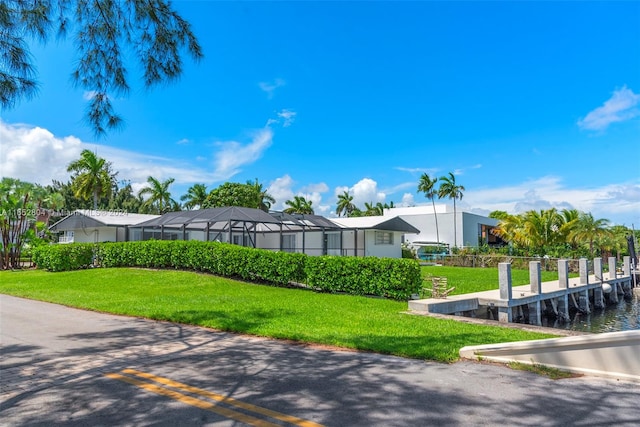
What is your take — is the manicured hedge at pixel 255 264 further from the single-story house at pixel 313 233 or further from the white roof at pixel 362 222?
the white roof at pixel 362 222

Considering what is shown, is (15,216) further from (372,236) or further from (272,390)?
(272,390)

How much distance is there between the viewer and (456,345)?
7.52 m

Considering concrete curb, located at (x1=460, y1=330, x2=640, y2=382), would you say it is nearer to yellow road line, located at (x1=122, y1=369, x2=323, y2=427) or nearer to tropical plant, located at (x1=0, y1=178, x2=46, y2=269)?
yellow road line, located at (x1=122, y1=369, x2=323, y2=427)

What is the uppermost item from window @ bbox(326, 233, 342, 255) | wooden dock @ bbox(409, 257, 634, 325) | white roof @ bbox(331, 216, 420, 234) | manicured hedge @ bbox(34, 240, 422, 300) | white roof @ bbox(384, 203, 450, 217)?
white roof @ bbox(384, 203, 450, 217)

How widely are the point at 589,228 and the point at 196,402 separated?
1488 inches

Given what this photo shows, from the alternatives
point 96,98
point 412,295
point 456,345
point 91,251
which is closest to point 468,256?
point 412,295

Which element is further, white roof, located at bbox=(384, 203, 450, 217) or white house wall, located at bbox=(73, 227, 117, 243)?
white roof, located at bbox=(384, 203, 450, 217)

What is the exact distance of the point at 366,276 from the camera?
49.2 ft

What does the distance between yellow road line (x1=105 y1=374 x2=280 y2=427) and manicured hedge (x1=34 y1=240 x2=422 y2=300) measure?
10089 millimetres

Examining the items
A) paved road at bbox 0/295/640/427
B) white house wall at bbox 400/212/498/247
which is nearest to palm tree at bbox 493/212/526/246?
white house wall at bbox 400/212/498/247

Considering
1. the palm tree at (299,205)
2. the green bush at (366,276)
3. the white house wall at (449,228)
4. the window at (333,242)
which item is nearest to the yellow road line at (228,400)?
the green bush at (366,276)

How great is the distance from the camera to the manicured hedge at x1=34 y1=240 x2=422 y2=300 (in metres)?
14.6

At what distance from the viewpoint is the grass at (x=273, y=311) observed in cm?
799

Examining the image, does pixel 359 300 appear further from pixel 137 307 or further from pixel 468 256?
pixel 468 256
